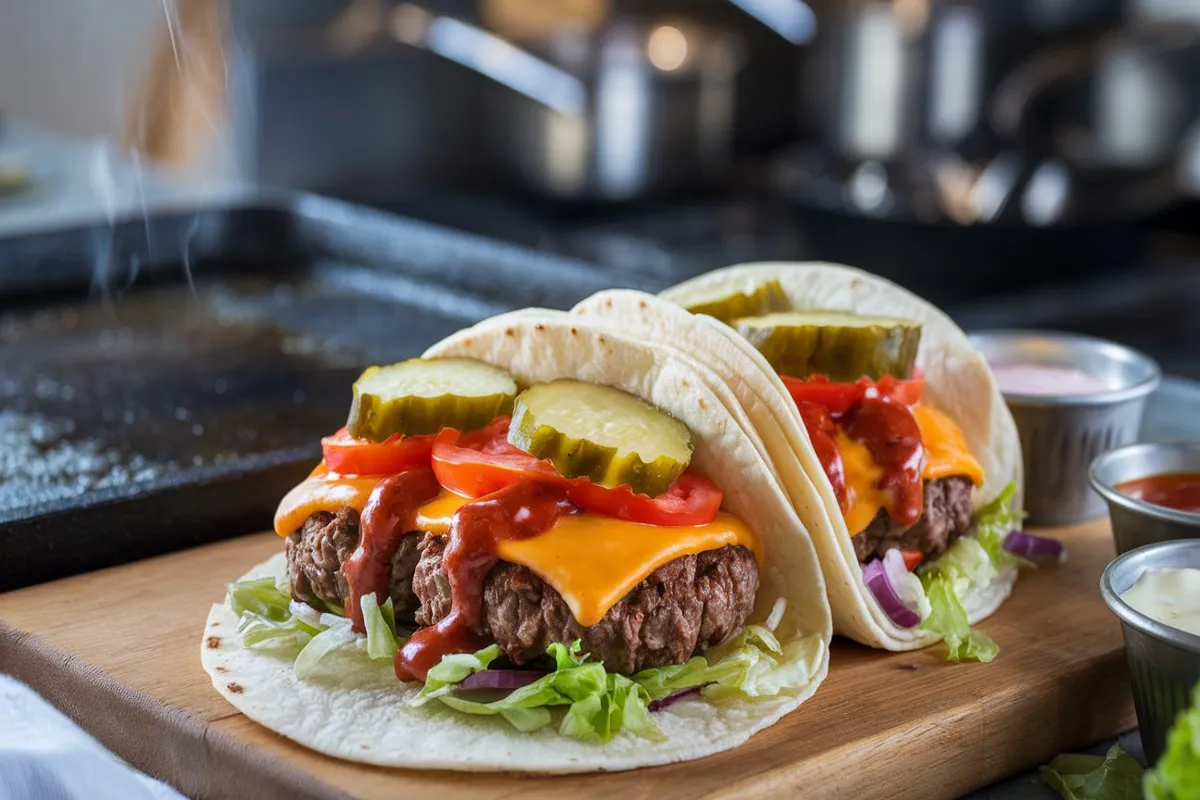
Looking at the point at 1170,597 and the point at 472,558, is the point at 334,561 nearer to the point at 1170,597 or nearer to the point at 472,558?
the point at 472,558

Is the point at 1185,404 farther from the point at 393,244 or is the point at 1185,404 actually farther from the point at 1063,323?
the point at 393,244

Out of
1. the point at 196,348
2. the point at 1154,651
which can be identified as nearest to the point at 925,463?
the point at 1154,651

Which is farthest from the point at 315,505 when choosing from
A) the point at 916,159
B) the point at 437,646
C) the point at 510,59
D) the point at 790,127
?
the point at 790,127

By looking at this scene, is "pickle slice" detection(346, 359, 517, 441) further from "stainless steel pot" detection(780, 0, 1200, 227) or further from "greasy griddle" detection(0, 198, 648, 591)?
"stainless steel pot" detection(780, 0, 1200, 227)

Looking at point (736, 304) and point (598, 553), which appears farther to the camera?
point (736, 304)

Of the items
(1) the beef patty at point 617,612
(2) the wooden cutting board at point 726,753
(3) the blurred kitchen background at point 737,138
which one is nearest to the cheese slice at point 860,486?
(2) the wooden cutting board at point 726,753

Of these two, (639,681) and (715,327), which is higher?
(715,327)

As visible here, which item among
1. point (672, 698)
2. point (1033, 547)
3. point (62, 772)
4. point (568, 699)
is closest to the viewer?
point (62, 772)
